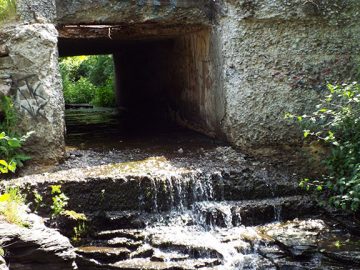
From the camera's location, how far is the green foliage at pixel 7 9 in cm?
624

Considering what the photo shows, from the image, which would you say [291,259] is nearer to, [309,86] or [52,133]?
[309,86]

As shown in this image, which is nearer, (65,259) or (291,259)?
(65,259)

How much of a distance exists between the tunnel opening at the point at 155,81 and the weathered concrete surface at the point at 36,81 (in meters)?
0.56

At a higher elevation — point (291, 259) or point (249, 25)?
point (249, 25)

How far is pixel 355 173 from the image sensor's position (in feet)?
18.5

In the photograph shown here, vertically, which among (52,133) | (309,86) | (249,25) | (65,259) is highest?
(249,25)

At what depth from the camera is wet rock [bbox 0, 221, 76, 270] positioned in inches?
169

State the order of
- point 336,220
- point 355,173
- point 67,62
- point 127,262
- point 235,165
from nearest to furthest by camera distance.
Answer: point 127,262, point 355,173, point 336,220, point 235,165, point 67,62

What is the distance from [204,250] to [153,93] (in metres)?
6.49

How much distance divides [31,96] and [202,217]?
7.80ft

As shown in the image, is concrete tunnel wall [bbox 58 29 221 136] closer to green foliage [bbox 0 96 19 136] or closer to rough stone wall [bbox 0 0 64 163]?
rough stone wall [bbox 0 0 64 163]

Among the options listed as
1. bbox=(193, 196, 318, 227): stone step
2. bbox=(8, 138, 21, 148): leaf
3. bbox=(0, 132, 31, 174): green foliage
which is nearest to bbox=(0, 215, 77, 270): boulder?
bbox=(8, 138, 21, 148): leaf

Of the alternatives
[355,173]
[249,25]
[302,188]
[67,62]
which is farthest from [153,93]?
[67,62]

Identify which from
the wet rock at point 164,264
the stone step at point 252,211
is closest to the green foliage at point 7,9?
the stone step at point 252,211
